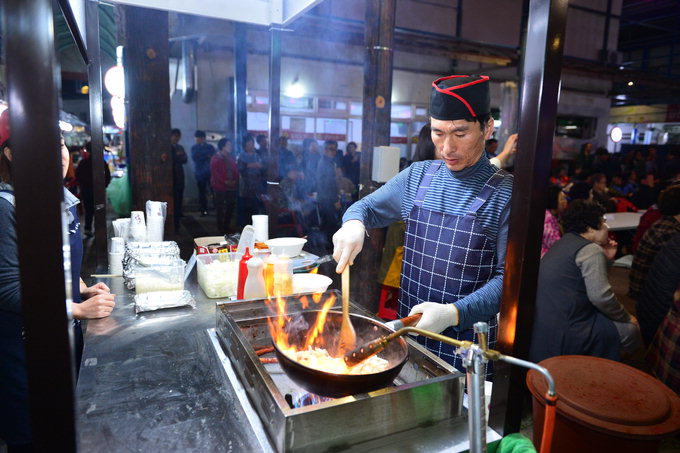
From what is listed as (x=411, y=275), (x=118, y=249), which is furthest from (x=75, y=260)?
(x=411, y=275)

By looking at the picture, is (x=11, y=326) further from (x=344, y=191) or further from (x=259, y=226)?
(x=344, y=191)

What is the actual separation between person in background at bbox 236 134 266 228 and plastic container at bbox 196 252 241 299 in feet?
24.4

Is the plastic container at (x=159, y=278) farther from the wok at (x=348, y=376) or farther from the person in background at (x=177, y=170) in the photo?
the person in background at (x=177, y=170)

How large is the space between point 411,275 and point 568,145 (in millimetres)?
18323

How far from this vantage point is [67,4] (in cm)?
246

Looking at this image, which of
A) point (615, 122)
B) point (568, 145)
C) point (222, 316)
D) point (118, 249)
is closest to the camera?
point (222, 316)

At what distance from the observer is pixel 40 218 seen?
887mm

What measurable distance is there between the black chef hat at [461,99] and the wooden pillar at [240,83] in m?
10.4

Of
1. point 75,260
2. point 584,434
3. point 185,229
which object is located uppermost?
point 75,260

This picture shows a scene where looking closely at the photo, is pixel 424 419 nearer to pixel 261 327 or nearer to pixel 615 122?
pixel 261 327

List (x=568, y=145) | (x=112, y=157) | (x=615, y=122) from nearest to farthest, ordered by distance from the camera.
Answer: (x=568, y=145) < (x=112, y=157) < (x=615, y=122)

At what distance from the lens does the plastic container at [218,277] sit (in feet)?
9.35

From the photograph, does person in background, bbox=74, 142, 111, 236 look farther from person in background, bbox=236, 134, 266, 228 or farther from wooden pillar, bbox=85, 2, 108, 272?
wooden pillar, bbox=85, 2, 108, 272

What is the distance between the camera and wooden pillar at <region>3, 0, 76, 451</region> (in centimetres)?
82
